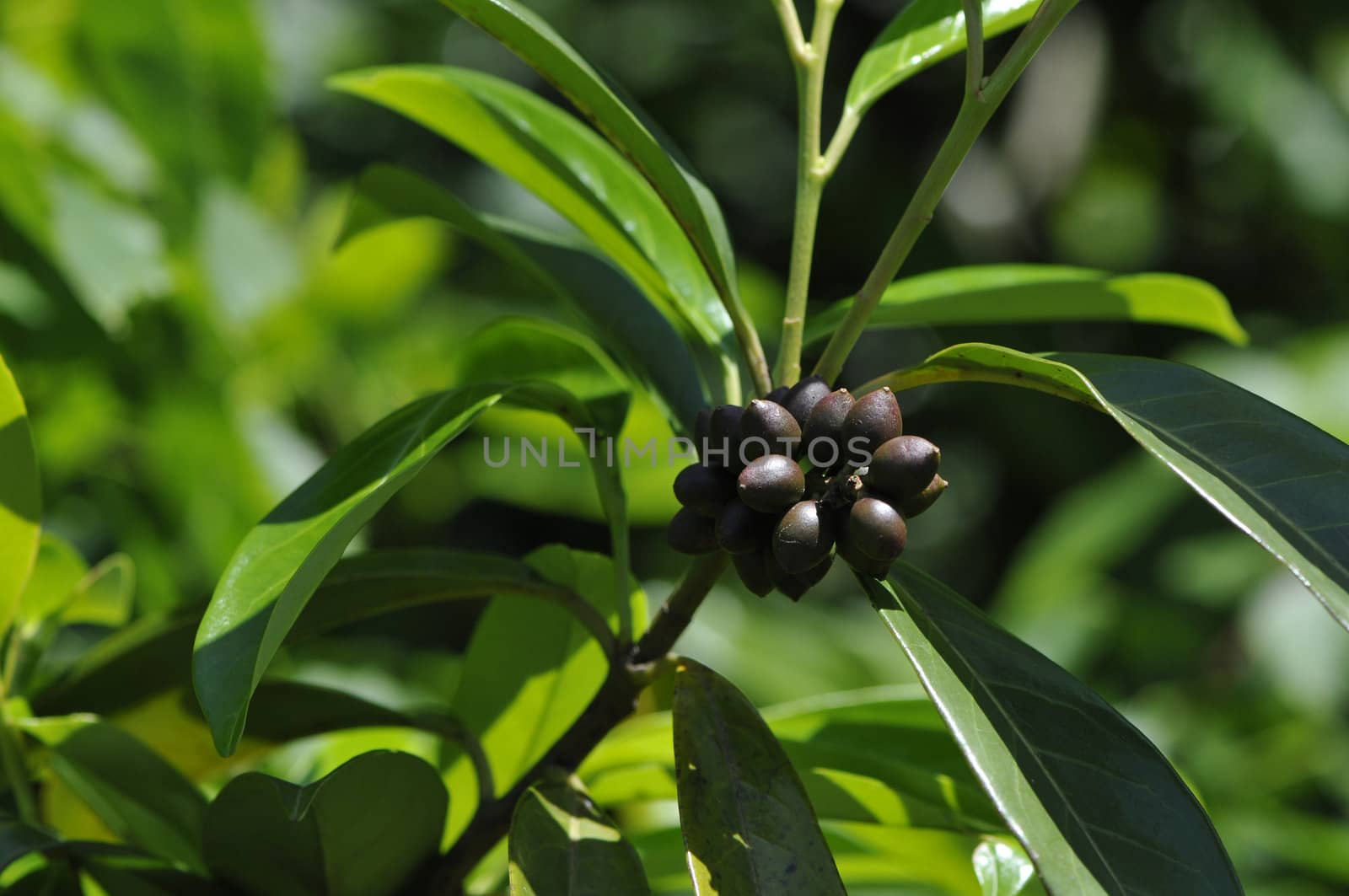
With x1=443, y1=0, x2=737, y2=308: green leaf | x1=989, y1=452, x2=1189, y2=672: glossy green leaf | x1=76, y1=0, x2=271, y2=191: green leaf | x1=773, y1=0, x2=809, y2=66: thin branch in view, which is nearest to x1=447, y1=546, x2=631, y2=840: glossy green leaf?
x1=443, y1=0, x2=737, y2=308: green leaf

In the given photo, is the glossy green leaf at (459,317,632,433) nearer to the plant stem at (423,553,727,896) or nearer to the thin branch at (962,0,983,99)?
the plant stem at (423,553,727,896)

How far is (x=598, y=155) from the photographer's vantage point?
91 centimetres

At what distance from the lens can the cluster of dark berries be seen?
609mm

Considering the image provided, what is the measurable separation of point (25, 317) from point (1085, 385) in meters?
1.03

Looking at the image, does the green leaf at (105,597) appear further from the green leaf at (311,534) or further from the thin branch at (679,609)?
the thin branch at (679,609)

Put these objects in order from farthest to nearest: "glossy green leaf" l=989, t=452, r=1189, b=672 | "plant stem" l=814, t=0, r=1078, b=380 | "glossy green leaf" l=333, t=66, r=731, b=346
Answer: "glossy green leaf" l=989, t=452, r=1189, b=672
"glossy green leaf" l=333, t=66, r=731, b=346
"plant stem" l=814, t=0, r=1078, b=380

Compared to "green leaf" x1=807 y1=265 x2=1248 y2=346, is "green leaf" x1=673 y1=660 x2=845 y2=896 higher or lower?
"green leaf" x1=807 y1=265 x2=1248 y2=346

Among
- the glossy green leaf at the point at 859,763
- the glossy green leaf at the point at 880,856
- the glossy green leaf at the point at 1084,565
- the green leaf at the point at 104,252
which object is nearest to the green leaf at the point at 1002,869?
the glossy green leaf at the point at 859,763

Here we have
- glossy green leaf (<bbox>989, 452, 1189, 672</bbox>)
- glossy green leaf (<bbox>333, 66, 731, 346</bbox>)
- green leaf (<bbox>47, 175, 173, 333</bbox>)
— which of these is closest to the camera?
glossy green leaf (<bbox>333, 66, 731, 346</bbox>)

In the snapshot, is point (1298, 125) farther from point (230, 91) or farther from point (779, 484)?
point (779, 484)

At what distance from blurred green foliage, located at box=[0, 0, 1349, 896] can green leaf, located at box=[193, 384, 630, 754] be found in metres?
0.24

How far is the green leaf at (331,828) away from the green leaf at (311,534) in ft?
0.31

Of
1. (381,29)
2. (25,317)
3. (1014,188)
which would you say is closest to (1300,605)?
(1014,188)

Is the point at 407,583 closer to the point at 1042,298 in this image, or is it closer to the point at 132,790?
the point at 132,790
